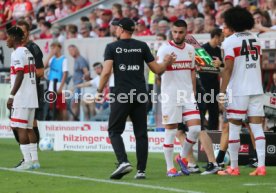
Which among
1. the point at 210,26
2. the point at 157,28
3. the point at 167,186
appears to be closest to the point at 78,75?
the point at 157,28

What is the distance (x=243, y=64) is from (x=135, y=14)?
40.2 feet

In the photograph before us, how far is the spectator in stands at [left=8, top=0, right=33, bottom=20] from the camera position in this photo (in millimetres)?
30641

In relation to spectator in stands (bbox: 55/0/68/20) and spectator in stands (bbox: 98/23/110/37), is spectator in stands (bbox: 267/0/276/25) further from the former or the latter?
spectator in stands (bbox: 55/0/68/20)

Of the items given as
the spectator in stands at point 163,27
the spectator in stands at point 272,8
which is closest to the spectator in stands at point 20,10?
the spectator in stands at point 163,27

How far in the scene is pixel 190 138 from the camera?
13.8 m

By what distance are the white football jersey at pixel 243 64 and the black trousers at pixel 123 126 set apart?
136 cm

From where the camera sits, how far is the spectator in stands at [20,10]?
30.6 metres

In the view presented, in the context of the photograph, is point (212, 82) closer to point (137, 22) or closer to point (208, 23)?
point (208, 23)

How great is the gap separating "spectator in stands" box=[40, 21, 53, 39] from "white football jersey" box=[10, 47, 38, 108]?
12.5 m

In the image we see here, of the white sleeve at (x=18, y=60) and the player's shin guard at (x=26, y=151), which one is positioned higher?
the white sleeve at (x=18, y=60)

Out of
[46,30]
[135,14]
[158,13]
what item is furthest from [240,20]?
[46,30]

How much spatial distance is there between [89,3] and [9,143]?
9101mm

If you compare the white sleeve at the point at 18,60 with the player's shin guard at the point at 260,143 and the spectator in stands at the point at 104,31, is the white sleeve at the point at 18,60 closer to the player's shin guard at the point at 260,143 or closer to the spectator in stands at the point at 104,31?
the player's shin guard at the point at 260,143

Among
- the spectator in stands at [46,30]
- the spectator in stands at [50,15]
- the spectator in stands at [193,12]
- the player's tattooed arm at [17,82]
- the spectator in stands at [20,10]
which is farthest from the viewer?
the spectator in stands at [20,10]
